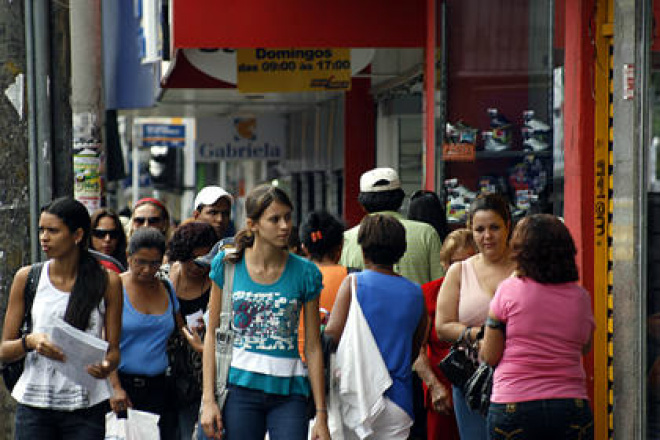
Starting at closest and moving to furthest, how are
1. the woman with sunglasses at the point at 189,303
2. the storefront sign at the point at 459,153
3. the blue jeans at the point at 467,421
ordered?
the blue jeans at the point at 467,421, the woman with sunglasses at the point at 189,303, the storefront sign at the point at 459,153

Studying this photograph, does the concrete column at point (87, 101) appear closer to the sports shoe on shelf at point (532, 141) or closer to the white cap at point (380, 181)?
the white cap at point (380, 181)

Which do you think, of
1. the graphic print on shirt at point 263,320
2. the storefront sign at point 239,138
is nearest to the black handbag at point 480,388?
the graphic print on shirt at point 263,320

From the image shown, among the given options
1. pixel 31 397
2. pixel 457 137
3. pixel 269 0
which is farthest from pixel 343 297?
pixel 269 0

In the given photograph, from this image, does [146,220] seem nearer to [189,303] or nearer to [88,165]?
[189,303]

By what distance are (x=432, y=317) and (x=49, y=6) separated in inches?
107

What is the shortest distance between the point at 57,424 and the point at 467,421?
202 centimetres

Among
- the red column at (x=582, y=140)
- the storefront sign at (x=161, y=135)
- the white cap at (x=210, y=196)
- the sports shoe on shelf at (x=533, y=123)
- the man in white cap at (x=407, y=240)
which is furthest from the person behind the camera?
the storefront sign at (x=161, y=135)

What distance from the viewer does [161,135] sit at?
91.1 ft

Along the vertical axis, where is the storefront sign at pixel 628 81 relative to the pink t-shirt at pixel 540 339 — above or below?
above

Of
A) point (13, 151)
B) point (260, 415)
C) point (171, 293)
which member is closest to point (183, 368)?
point (171, 293)

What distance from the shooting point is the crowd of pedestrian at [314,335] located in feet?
17.2

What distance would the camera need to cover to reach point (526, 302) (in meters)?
5.21

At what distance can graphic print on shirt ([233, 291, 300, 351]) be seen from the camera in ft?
18.3

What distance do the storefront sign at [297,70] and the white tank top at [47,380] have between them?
781cm
